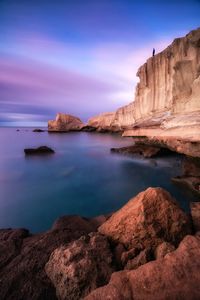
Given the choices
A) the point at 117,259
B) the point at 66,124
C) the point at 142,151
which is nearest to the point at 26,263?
the point at 117,259

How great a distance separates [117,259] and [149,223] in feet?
2.13

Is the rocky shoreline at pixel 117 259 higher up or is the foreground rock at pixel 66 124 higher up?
the foreground rock at pixel 66 124

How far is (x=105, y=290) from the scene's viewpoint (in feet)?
5.90

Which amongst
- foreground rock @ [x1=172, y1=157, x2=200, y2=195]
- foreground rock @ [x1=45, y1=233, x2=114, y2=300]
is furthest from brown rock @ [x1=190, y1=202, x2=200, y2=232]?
foreground rock @ [x1=172, y1=157, x2=200, y2=195]

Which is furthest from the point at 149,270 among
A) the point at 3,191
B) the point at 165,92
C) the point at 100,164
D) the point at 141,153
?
the point at 141,153

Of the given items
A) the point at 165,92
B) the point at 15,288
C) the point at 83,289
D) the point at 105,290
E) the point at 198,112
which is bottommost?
the point at 15,288

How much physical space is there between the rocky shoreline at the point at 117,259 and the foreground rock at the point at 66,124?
50639 mm

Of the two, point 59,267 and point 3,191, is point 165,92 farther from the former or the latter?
point 59,267

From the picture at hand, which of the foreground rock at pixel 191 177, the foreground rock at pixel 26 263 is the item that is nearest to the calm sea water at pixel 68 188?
the foreground rock at pixel 191 177

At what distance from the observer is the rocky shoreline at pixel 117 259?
1.83 meters

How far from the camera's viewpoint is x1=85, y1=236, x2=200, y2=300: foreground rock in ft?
5.57

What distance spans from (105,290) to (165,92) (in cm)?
992

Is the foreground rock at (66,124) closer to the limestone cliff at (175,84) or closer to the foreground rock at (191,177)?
the limestone cliff at (175,84)

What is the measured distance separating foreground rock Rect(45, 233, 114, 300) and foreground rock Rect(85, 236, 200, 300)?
0.75 feet
